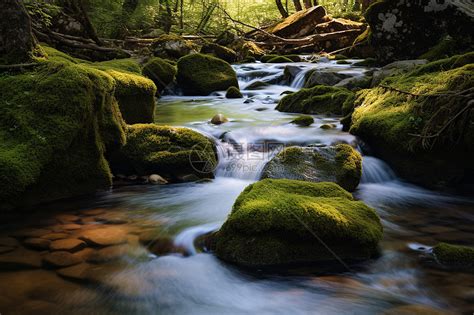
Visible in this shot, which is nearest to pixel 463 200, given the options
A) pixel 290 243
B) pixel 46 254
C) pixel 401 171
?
pixel 401 171

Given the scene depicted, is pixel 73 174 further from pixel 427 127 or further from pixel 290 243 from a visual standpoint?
pixel 427 127

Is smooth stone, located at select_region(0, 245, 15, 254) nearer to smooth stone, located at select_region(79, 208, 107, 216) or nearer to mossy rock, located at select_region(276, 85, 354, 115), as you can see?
smooth stone, located at select_region(79, 208, 107, 216)

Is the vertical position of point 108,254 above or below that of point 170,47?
below

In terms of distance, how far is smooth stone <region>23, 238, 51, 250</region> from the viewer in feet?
10.6

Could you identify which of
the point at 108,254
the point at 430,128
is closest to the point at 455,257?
the point at 430,128

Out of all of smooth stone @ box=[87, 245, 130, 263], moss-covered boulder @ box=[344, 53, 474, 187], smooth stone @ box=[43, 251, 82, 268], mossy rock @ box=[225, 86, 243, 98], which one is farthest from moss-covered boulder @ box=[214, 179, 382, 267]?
mossy rock @ box=[225, 86, 243, 98]

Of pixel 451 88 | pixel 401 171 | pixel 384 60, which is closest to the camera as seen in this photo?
pixel 451 88

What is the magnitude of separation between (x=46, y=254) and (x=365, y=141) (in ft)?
17.2

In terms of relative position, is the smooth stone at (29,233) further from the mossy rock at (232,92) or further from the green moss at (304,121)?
the mossy rock at (232,92)

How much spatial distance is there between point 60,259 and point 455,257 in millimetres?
3289

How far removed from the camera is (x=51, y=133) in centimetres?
416

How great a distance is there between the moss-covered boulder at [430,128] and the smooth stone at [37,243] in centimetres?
431

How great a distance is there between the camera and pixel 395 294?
2826mm

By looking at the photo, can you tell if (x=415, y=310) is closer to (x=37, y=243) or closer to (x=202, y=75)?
(x=37, y=243)
